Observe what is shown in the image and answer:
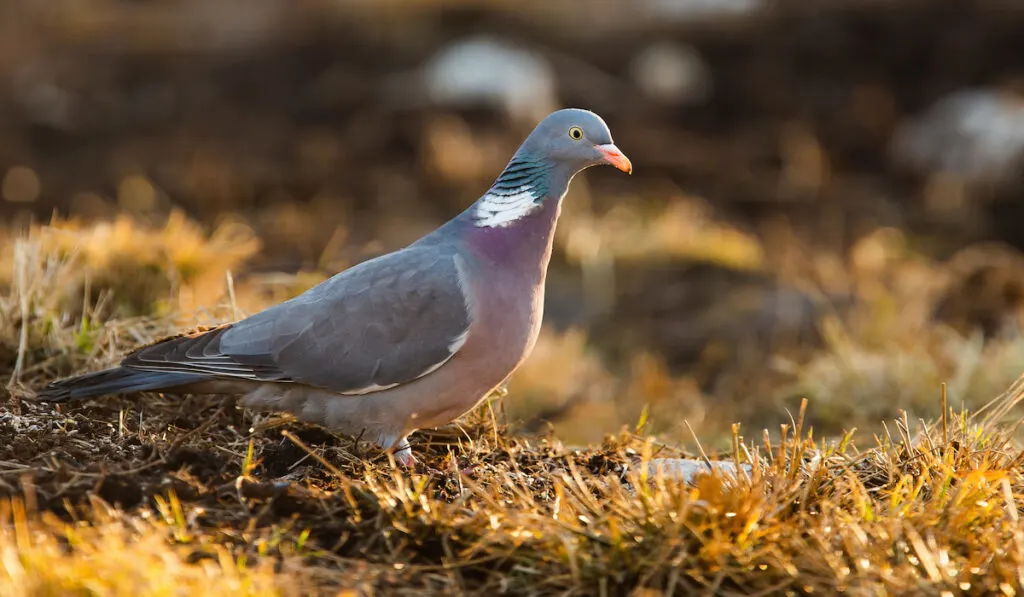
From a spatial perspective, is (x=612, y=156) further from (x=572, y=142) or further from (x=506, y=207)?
(x=506, y=207)

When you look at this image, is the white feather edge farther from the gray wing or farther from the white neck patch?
the white neck patch

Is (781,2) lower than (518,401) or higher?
higher

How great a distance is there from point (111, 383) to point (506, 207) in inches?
51.4

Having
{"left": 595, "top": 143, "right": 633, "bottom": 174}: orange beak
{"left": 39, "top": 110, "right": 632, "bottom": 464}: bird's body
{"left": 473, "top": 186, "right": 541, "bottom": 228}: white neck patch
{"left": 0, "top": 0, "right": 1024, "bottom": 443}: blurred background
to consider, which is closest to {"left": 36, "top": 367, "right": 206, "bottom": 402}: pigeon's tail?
{"left": 39, "top": 110, "right": 632, "bottom": 464}: bird's body

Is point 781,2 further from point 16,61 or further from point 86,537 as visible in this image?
point 86,537

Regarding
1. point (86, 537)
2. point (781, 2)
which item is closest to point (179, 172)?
point (781, 2)

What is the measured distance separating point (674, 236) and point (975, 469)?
18.7 feet

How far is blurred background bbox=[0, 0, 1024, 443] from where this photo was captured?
6277 millimetres

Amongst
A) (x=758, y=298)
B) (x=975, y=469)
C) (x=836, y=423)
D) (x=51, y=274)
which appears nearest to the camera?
(x=975, y=469)

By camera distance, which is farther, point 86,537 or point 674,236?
point 674,236

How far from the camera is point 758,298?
25.8ft

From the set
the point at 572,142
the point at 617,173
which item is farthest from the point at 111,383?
the point at 617,173

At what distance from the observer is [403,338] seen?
3.64 m

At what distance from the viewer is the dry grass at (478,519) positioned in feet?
9.08
